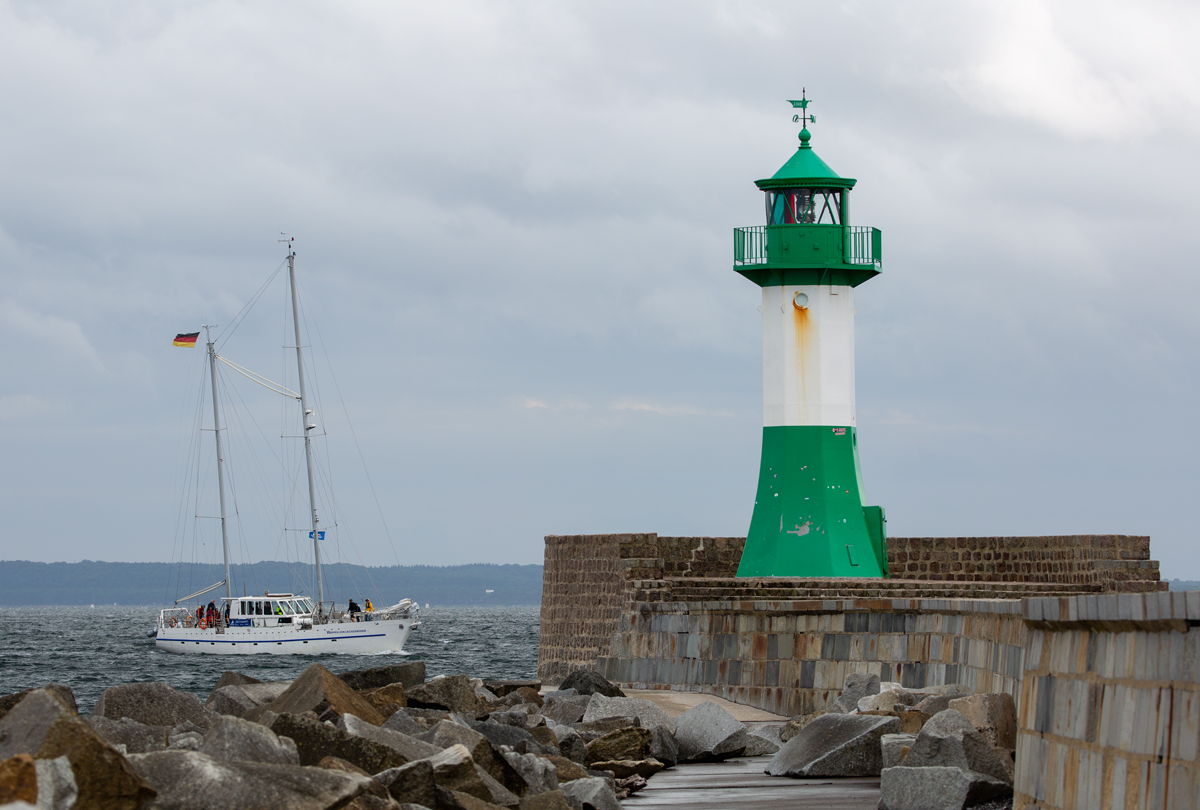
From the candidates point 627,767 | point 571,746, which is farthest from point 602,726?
point 627,767

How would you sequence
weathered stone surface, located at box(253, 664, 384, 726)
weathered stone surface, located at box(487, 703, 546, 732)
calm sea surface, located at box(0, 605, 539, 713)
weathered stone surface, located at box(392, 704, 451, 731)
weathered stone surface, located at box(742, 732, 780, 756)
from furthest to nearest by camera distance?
calm sea surface, located at box(0, 605, 539, 713), weathered stone surface, located at box(742, 732, 780, 756), weathered stone surface, located at box(487, 703, 546, 732), weathered stone surface, located at box(392, 704, 451, 731), weathered stone surface, located at box(253, 664, 384, 726)

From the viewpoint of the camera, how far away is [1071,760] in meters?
5.39

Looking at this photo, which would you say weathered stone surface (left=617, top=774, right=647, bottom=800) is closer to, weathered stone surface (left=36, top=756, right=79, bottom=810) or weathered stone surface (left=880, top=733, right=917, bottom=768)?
weathered stone surface (left=880, top=733, right=917, bottom=768)

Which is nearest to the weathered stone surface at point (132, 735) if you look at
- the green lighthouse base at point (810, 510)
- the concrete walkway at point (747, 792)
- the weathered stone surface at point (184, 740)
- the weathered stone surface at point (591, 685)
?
the weathered stone surface at point (184, 740)

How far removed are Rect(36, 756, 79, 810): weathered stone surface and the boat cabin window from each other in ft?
51.5

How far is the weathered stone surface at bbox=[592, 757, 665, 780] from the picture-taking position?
369 inches

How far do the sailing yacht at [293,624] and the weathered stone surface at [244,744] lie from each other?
40.2 m

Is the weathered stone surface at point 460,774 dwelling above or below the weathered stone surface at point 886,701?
above

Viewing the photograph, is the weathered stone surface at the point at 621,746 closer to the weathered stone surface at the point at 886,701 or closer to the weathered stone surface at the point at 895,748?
the weathered stone surface at the point at 886,701

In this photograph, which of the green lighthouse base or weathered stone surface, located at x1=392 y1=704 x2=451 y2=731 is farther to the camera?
the green lighthouse base

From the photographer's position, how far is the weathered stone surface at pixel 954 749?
24.5ft

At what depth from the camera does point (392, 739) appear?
722 cm

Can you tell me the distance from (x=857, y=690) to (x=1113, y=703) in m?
6.61

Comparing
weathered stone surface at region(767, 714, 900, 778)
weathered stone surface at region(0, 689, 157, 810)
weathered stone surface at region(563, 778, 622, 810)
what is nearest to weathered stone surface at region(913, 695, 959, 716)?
weathered stone surface at region(767, 714, 900, 778)
